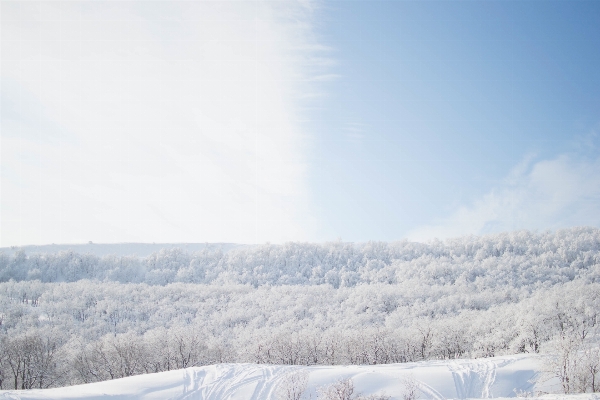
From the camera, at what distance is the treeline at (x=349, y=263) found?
12719 centimetres

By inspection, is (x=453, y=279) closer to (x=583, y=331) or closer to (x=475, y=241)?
(x=475, y=241)

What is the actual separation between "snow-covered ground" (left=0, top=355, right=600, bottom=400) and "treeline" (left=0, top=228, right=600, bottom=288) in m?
86.9

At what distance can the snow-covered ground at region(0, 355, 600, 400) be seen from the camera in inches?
1315

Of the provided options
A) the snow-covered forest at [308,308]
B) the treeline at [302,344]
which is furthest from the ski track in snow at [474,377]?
the treeline at [302,344]

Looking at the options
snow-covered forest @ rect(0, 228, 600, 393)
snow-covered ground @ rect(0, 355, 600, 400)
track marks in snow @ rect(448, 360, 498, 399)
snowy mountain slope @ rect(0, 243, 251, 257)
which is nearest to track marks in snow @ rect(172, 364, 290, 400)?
snow-covered ground @ rect(0, 355, 600, 400)

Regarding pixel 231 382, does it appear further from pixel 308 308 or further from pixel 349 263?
pixel 349 263

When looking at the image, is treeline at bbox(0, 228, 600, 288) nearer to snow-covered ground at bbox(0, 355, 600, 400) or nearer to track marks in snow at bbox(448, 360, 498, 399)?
track marks in snow at bbox(448, 360, 498, 399)

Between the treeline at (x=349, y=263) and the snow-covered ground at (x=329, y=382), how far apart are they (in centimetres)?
8688

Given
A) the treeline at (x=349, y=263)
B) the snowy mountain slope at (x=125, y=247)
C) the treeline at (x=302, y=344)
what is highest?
the snowy mountain slope at (x=125, y=247)

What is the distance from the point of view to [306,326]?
3066 inches

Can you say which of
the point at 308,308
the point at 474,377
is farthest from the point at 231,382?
the point at 308,308

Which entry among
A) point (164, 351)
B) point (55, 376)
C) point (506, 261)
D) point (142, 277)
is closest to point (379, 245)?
point (506, 261)

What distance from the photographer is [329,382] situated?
35.1 metres

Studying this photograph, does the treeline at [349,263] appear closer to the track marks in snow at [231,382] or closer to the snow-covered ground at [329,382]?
the snow-covered ground at [329,382]
